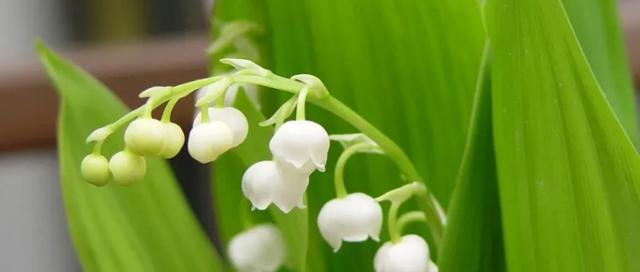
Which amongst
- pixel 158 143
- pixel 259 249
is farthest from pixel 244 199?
pixel 158 143

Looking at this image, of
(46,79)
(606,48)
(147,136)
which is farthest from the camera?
(46,79)

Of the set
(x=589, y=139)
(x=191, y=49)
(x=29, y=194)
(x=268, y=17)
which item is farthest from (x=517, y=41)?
(x=29, y=194)

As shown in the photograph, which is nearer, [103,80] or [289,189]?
[289,189]

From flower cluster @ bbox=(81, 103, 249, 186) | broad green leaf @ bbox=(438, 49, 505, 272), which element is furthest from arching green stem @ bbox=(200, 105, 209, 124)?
broad green leaf @ bbox=(438, 49, 505, 272)

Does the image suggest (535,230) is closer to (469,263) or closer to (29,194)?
(469,263)

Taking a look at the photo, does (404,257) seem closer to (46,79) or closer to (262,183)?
(262,183)

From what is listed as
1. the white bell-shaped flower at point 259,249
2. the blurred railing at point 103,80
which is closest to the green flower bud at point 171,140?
the white bell-shaped flower at point 259,249

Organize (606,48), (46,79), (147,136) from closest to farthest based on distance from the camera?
(147,136)
(606,48)
(46,79)
